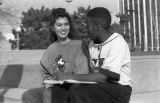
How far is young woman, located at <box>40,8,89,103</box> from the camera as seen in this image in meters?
3.02

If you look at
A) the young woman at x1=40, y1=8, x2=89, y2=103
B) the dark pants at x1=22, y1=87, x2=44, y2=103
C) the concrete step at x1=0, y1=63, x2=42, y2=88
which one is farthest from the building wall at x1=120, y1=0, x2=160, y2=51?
the dark pants at x1=22, y1=87, x2=44, y2=103

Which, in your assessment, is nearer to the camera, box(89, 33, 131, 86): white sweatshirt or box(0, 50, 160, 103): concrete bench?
box(89, 33, 131, 86): white sweatshirt

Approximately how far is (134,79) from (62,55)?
4.40 m

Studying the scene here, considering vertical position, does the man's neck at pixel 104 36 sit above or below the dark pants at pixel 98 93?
above

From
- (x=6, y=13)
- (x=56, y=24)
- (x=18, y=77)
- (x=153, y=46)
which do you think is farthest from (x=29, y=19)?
(x=56, y=24)

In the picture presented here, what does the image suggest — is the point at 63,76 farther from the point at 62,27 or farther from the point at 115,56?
the point at 62,27

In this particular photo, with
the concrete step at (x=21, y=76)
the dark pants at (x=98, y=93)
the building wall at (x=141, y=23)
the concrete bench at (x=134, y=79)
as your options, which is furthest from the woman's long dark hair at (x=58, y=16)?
the building wall at (x=141, y=23)

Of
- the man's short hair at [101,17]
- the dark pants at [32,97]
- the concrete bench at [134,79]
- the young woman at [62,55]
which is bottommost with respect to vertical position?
the concrete bench at [134,79]

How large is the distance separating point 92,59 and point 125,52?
325mm

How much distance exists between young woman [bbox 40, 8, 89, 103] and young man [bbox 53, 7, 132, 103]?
198 millimetres

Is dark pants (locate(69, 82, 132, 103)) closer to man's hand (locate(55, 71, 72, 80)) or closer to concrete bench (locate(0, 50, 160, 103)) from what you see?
man's hand (locate(55, 71, 72, 80))

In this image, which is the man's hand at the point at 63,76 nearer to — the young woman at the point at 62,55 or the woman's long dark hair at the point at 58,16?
the young woman at the point at 62,55

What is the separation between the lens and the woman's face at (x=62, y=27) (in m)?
3.16

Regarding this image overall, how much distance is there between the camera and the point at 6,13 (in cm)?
3397
